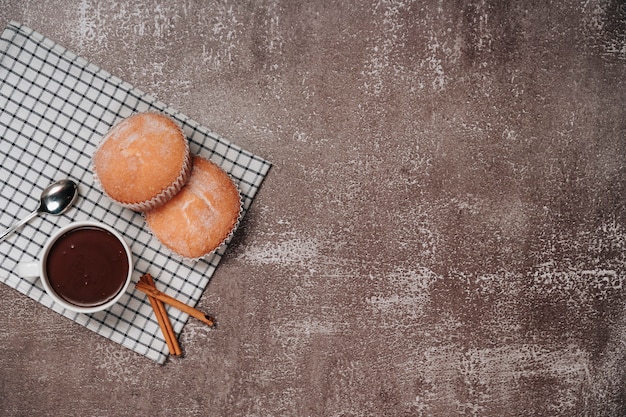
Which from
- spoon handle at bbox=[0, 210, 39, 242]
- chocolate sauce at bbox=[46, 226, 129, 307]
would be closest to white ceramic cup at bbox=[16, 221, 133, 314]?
chocolate sauce at bbox=[46, 226, 129, 307]

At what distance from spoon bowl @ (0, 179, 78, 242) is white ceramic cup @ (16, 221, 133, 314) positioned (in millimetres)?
92

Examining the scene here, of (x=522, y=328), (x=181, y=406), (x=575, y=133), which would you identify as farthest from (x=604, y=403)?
(x=181, y=406)

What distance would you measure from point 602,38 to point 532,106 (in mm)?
224

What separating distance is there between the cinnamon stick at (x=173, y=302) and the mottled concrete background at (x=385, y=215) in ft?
0.12

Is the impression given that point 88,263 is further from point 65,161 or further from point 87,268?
point 65,161

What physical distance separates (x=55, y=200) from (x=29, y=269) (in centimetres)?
15

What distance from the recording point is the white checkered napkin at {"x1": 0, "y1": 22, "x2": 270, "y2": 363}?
3.87ft

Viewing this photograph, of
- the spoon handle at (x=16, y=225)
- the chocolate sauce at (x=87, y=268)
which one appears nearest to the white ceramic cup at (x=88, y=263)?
the chocolate sauce at (x=87, y=268)

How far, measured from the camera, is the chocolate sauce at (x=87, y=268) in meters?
1.10

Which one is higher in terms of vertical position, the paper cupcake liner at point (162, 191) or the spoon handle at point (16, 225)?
the paper cupcake liner at point (162, 191)

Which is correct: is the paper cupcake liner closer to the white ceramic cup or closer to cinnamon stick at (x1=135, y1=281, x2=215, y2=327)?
the white ceramic cup

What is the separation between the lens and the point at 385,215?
1.28 metres

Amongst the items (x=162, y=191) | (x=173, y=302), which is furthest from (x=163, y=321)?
(x=162, y=191)

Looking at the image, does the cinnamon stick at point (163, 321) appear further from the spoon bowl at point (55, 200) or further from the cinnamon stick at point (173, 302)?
the spoon bowl at point (55, 200)
